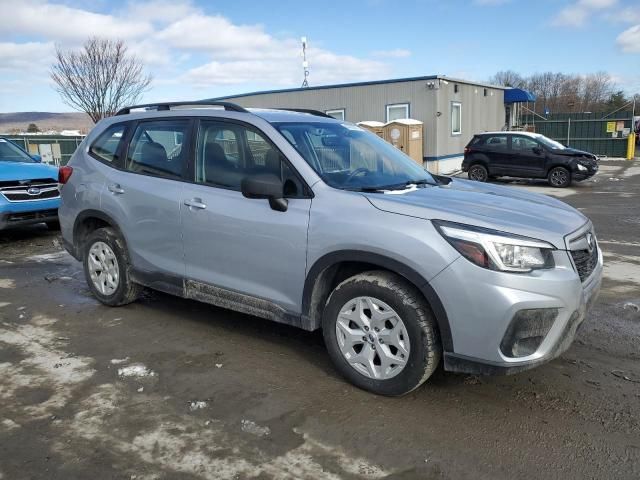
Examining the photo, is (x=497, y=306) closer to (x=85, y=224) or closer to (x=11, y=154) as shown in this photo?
(x=85, y=224)

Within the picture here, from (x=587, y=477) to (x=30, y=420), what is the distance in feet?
10.2

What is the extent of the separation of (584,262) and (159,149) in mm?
3413

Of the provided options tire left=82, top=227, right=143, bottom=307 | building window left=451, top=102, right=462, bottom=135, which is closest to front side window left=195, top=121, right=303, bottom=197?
tire left=82, top=227, right=143, bottom=307

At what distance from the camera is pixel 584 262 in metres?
3.44

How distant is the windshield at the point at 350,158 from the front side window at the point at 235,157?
171mm

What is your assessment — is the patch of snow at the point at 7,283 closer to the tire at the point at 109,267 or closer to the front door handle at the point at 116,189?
the tire at the point at 109,267

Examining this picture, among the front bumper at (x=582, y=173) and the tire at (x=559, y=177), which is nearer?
the front bumper at (x=582, y=173)

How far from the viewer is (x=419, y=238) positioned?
127 inches

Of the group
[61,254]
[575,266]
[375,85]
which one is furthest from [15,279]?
[375,85]

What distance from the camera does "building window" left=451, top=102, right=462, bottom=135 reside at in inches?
844

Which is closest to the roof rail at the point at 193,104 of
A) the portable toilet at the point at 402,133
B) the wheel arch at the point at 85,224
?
the wheel arch at the point at 85,224

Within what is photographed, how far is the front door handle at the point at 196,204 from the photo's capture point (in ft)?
13.9

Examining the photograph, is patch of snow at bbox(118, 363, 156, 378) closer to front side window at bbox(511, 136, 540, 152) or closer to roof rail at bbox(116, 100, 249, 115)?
roof rail at bbox(116, 100, 249, 115)

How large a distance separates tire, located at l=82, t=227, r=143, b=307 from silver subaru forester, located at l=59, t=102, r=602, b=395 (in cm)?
2
